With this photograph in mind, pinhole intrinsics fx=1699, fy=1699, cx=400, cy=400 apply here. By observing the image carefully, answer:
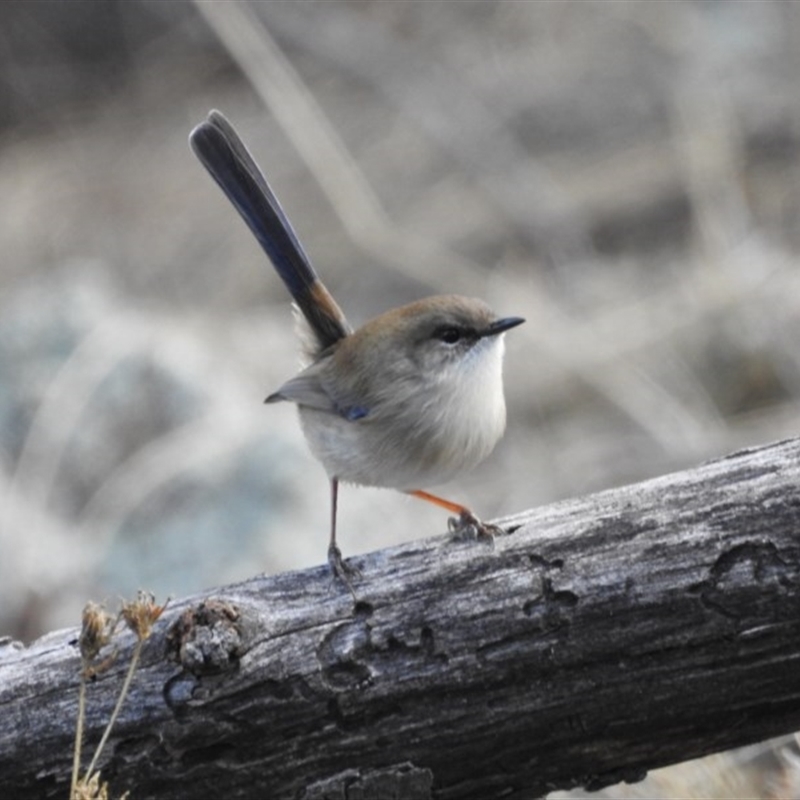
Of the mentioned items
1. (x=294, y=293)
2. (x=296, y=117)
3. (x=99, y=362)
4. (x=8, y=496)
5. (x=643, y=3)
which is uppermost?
(x=643, y=3)

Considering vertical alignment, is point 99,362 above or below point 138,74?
below

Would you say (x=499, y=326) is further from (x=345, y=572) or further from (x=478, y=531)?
(x=345, y=572)

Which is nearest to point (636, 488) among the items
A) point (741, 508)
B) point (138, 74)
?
point (741, 508)

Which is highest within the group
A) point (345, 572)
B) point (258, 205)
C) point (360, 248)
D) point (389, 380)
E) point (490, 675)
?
point (360, 248)

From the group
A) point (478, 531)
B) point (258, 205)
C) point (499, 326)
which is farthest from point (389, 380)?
point (478, 531)

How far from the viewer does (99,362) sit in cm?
711

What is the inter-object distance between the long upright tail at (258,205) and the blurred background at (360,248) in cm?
176

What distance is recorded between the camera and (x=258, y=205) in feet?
15.6

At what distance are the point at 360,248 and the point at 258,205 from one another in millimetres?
3910

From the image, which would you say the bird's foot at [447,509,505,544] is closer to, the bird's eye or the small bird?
the small bird

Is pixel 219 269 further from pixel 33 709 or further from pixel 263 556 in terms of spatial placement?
pixel 33 709

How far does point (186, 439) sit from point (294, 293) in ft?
6.99

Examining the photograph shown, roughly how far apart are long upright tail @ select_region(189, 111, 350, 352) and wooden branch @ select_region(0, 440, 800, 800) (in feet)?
5.42

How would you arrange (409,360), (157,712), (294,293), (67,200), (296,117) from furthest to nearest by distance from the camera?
1. (67,200)
2. (296,117)
3. (294,293)
4. (409,360)
5. (157,712)
